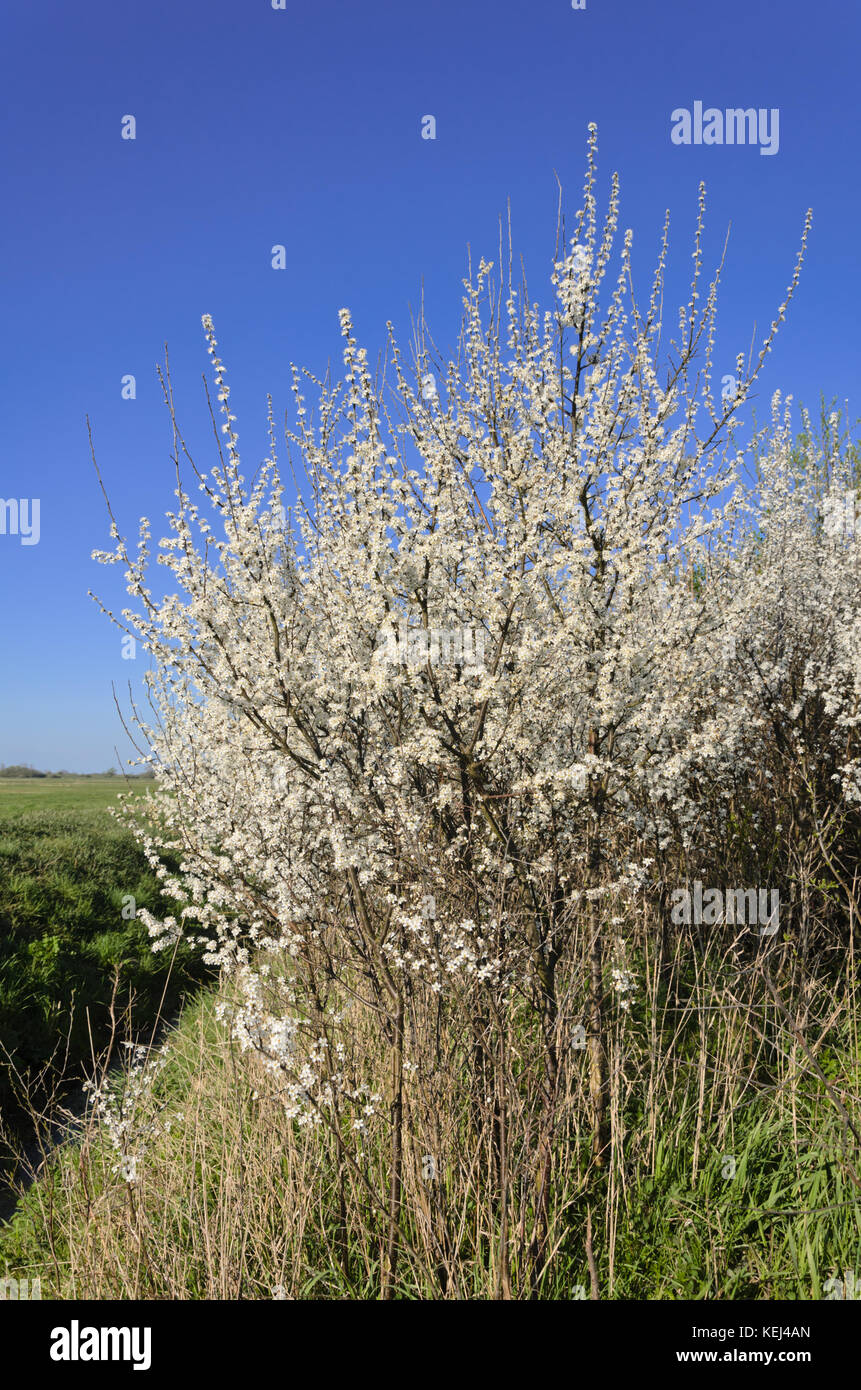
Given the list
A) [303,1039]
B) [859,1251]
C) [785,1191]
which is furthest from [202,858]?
[859,1251]

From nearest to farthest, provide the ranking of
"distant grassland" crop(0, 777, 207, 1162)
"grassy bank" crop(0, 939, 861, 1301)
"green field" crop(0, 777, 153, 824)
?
"grassy bank" crop(0, 939, 861, 1301) → "distant grassland" crop(0, 777, 207, 1162) → "green field" crop(0, 777, 153, 824)

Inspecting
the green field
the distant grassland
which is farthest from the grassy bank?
the green field

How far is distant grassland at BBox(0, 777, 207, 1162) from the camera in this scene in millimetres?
7375

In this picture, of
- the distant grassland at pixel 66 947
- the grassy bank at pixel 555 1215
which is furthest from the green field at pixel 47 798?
the grassy bank at pixel 555 1215

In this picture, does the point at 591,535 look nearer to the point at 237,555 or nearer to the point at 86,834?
the point at 237,555

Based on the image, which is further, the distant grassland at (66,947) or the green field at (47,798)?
the green field at (47,798)

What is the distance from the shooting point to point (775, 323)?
4.66 m

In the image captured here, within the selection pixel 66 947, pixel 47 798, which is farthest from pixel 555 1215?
pixel 47 798

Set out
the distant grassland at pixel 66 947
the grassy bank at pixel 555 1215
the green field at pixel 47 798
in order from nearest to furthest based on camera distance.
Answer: the grassy bank at pixel 555 1215
the distant grassland at pixel 66 947
the green field at pixel 47 798

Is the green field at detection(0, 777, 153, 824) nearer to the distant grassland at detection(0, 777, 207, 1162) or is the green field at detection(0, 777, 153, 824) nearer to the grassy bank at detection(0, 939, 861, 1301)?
the distant grassland at detection(0, 777, 207, 1162)

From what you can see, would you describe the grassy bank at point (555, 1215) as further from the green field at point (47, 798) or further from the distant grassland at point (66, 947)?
the green field at point (47, 798)

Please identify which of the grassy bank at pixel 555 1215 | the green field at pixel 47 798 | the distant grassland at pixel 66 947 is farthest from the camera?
the green field at pixel 47 798

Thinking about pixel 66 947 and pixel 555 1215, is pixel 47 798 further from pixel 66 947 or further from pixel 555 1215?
pixel 555 1215

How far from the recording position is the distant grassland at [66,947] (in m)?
7.38
